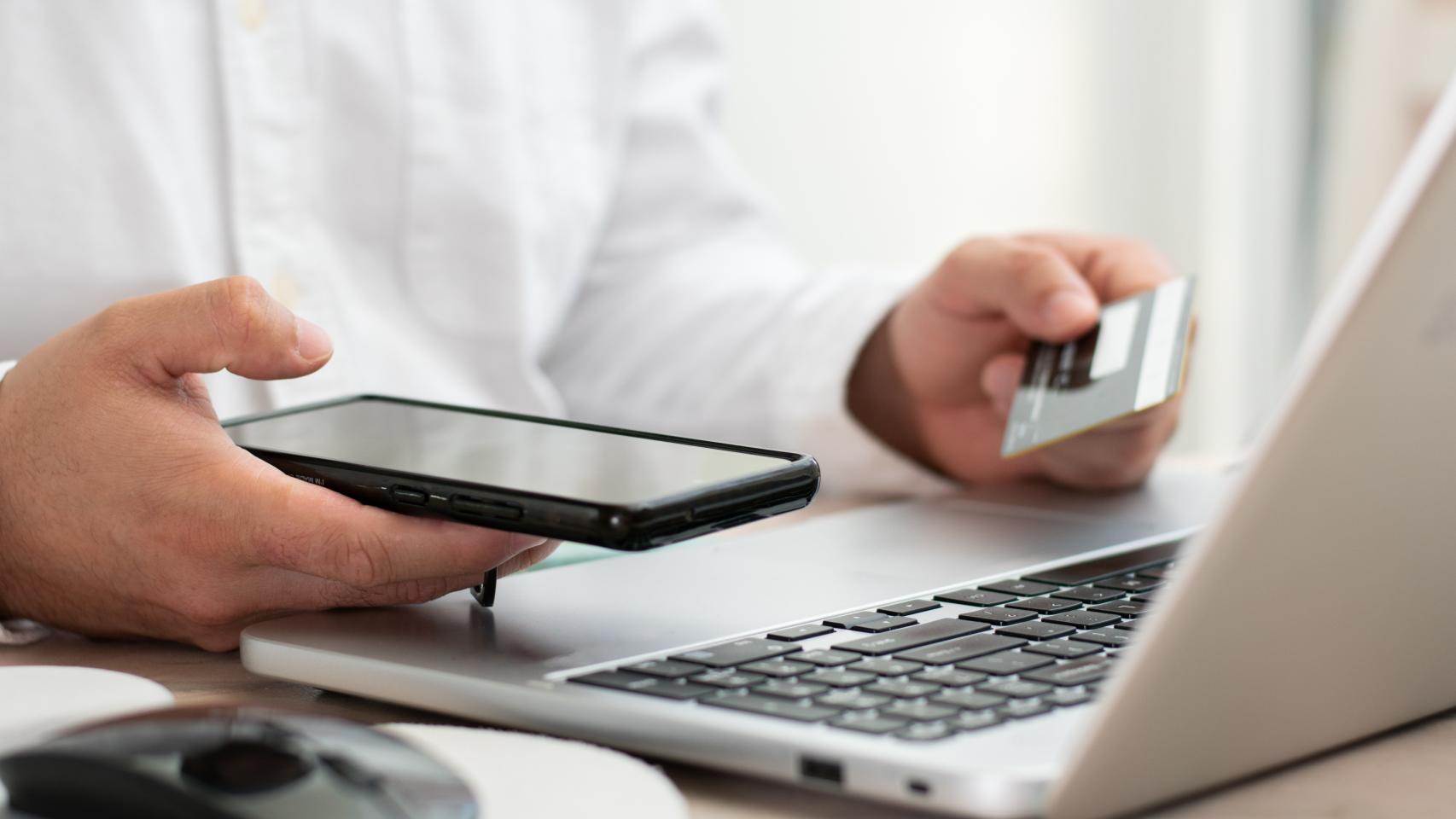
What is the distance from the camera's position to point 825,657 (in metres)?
0.37

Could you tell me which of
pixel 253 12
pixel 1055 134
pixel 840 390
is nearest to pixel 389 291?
pixel 253 12

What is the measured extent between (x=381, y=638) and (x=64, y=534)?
138 mm

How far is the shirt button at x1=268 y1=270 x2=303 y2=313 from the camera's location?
0.83m

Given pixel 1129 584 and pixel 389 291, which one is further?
pixel 389 291

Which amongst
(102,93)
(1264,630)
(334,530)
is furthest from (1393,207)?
(102,93)

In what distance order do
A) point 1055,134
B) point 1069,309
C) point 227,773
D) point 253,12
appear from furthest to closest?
point 1055,134
point 253,12
point 1069,309
point 227,773

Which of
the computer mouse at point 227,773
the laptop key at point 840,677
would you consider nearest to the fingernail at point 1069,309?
the laptop key at point 840,677

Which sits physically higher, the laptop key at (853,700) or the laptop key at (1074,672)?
the laptop key at (853,700)

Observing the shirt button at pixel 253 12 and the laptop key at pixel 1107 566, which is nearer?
the laptop key at pixel 1107 566

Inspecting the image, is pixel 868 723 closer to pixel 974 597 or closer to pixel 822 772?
pixel 822 772

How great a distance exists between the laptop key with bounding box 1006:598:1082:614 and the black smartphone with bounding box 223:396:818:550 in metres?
0.08

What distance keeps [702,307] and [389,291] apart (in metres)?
0.23

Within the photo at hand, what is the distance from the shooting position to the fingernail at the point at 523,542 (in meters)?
0.42

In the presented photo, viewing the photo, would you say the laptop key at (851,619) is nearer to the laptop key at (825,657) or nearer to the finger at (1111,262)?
the laptop key at (825,657)
